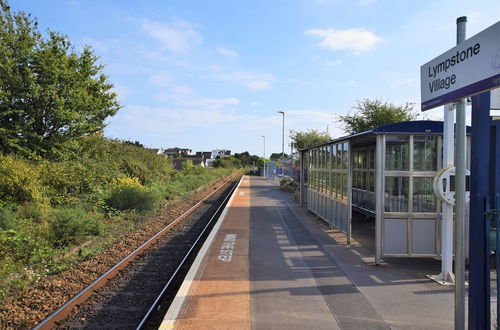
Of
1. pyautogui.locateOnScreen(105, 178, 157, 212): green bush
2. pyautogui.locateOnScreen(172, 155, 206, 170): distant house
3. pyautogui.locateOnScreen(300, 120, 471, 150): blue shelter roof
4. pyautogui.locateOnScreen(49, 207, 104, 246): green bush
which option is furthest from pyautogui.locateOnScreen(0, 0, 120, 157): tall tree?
pyautogui.locateOnScreen(172, 155, 206, 170): distant house

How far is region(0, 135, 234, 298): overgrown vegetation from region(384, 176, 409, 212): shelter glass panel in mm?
6831

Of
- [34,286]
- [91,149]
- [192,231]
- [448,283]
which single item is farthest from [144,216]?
[448,283]

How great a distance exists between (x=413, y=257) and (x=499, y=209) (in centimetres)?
530

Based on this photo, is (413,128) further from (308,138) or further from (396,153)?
(308,138)

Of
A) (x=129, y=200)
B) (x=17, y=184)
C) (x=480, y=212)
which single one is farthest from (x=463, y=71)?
(x=129, y=200)

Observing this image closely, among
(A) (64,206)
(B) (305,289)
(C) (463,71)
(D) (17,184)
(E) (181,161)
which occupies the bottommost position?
(B) (305,289)

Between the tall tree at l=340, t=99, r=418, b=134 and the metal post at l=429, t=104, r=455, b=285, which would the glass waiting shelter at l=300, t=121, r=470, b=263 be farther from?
the tall tree at l=340, t=99, r=418, b=134

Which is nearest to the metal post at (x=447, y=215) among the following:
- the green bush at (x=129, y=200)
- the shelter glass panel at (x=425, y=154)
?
the shelter glass panel at (x=425, y=154)

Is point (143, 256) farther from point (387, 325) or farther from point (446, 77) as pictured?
point (446, 77)

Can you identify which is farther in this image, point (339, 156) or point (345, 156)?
point (339, 156)

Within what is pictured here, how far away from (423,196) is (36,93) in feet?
43.7

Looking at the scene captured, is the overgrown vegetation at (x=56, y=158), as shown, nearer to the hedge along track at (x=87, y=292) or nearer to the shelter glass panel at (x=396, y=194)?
the hedge along track at (x=87, y=292)

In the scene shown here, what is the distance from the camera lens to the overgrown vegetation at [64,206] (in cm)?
756

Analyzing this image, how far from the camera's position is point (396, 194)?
7883 mm
